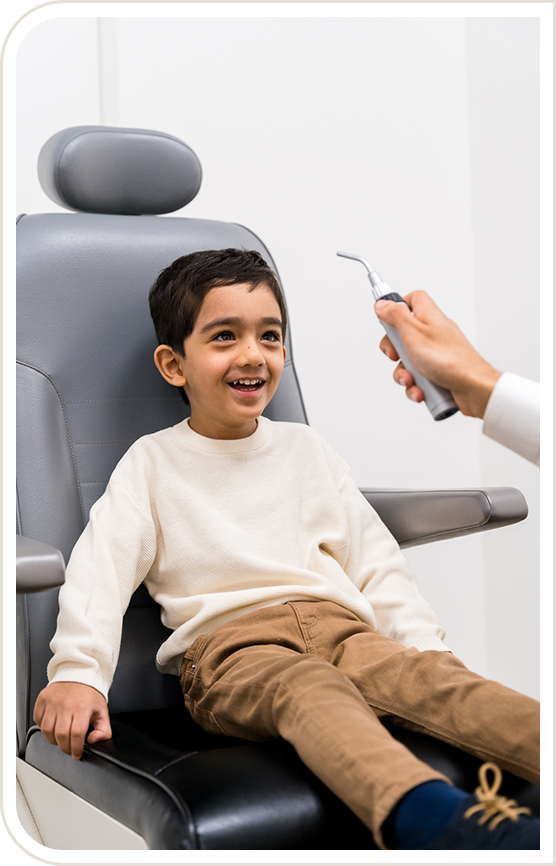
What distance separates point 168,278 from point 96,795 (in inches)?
27.1

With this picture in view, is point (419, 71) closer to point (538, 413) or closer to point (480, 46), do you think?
point (480, 46)

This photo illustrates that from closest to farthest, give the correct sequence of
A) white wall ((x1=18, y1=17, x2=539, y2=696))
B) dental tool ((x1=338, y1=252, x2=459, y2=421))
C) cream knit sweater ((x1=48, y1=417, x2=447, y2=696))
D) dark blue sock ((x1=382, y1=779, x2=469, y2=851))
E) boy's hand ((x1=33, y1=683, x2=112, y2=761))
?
dark blue sock ((x1=382, y1=779, x2=469, y2=851)), dental tool ((x1=338, y1=252, x2=459, y2=421)), boy's hand ((x1=33, y1=683, x2=112, y2=761)), cream knit sweater ((x1=48, y1=417, x2=447, y2=696)), white wall ((x1=18, y1=17, x2=539, y2=696))

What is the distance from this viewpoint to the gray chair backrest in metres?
1.09

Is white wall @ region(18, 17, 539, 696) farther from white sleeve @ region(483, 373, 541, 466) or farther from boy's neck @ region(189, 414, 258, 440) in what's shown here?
white sleeve @ region(483, 373, 541, 466)

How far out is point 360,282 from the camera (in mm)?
1769

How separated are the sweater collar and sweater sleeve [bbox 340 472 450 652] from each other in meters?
0.14

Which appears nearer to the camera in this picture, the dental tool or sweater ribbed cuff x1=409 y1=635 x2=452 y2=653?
the dental tool

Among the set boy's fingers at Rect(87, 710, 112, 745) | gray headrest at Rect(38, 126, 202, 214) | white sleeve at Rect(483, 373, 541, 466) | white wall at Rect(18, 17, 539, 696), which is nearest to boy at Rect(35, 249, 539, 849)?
boy's fingers at Rect(87, 710, 112, 745)

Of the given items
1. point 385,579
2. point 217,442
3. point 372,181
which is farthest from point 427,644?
point 372,181

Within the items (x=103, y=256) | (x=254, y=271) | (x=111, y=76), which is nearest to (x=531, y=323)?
(x=254, y=271)

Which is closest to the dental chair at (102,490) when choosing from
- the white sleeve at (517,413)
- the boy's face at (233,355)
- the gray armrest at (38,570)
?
the gray armrest at (38,570)

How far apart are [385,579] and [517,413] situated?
482mm

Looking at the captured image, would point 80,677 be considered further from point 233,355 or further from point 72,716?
point 233,355

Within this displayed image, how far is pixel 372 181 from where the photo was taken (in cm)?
175
